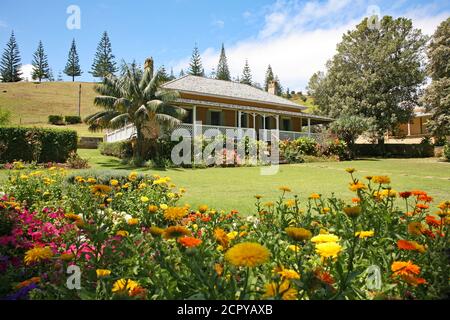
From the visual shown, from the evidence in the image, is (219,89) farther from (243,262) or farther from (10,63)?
(10,63)

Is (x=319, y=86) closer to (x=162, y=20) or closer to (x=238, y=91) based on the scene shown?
(x=238, y=91)

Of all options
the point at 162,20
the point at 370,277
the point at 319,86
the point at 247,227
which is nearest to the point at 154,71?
the point at 162,20

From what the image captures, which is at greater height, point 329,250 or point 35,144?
point 35,144

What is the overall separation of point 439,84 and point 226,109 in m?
20.8

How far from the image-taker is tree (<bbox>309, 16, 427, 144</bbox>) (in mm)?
36219

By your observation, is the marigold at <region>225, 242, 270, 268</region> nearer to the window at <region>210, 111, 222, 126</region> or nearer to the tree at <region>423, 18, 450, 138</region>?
the window at <region>210, 111, 222, 126</region>

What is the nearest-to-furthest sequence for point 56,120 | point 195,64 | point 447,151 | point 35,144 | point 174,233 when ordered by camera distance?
point 174,233 → point 35,144 → point 447,151 → point 56,120 → point 195,64

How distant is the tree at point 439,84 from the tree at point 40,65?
100 m

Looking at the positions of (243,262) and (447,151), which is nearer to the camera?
(243,262)

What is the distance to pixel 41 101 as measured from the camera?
236 ft

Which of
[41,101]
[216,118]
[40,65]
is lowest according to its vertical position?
[216,118]

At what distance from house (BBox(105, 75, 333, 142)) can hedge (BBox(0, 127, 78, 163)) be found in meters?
4.85

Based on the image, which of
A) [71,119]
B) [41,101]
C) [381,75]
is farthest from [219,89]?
[41,101]

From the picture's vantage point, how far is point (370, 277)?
6.79 feet
